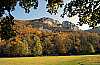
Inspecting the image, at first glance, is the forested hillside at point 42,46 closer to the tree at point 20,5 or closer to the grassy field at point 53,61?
the grassy field at point 53,61

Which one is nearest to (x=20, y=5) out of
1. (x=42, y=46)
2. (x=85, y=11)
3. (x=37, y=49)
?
(x=85, y=11)

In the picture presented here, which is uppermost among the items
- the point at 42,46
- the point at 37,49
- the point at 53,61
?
the point at 42,46

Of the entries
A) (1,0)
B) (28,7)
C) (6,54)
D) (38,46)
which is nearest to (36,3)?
(28,7)

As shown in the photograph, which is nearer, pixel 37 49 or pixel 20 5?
pixel 20 5

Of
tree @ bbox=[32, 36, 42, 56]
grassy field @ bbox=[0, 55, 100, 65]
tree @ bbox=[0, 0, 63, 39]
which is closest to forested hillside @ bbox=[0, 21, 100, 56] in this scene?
tree @ bbox=[32, 36, 42, 56]

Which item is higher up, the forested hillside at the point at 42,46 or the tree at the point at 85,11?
the forested hillside at the point at 42,46

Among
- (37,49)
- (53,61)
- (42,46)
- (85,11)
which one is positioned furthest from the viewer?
(42,46)

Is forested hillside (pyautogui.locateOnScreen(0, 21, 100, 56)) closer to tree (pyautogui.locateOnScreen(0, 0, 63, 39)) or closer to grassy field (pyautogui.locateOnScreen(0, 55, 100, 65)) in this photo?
grassy field (pyautogui.locateOnScreen(0, 55, 100, 65))

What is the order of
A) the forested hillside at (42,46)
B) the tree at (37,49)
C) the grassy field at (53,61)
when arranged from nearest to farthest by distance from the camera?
the grassy field at (53,61) → the forested hillside at (42,46) → the tree at (37,49)

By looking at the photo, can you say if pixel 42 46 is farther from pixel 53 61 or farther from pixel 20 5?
pixel 20 5

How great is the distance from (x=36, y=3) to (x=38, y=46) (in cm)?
14468

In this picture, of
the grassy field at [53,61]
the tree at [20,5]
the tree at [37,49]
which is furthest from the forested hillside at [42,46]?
the tree at [20,5]

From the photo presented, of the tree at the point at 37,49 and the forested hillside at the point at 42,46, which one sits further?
the tree at the point at 37,49

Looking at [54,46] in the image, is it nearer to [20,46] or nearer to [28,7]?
[20,46]
